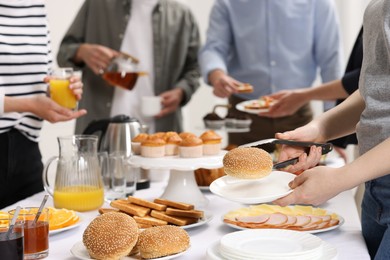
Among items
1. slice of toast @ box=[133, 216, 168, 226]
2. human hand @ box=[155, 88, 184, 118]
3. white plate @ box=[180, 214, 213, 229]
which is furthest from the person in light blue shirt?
slice of toast @ box=[133, 216, 168, 226]

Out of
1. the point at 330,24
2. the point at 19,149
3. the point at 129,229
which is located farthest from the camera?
the point at 330,24

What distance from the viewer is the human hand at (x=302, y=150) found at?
1.44 m

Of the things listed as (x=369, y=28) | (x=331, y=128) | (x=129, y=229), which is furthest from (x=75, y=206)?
(x=369, y=28)

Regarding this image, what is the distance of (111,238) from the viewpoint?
1246 millimetres

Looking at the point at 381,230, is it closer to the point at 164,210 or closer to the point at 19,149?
the point at 164,210

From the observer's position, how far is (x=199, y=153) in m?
1.80

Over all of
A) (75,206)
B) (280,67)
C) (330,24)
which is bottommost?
(75,206)

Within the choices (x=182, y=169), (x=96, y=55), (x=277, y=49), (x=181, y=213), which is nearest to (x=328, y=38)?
(x=277, y=49)

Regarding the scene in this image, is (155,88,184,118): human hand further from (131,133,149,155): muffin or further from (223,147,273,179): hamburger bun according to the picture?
(223,147,273,179): hamburger bun

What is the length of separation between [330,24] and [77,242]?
2136mm

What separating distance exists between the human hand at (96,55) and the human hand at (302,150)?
1.55 metres

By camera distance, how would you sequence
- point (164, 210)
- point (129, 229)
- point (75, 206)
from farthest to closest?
point (75, 206)
point (164, 210)
point (129, 229)

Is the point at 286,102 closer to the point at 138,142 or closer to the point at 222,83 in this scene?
the point at 222,83

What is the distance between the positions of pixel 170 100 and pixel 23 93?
1.05m
